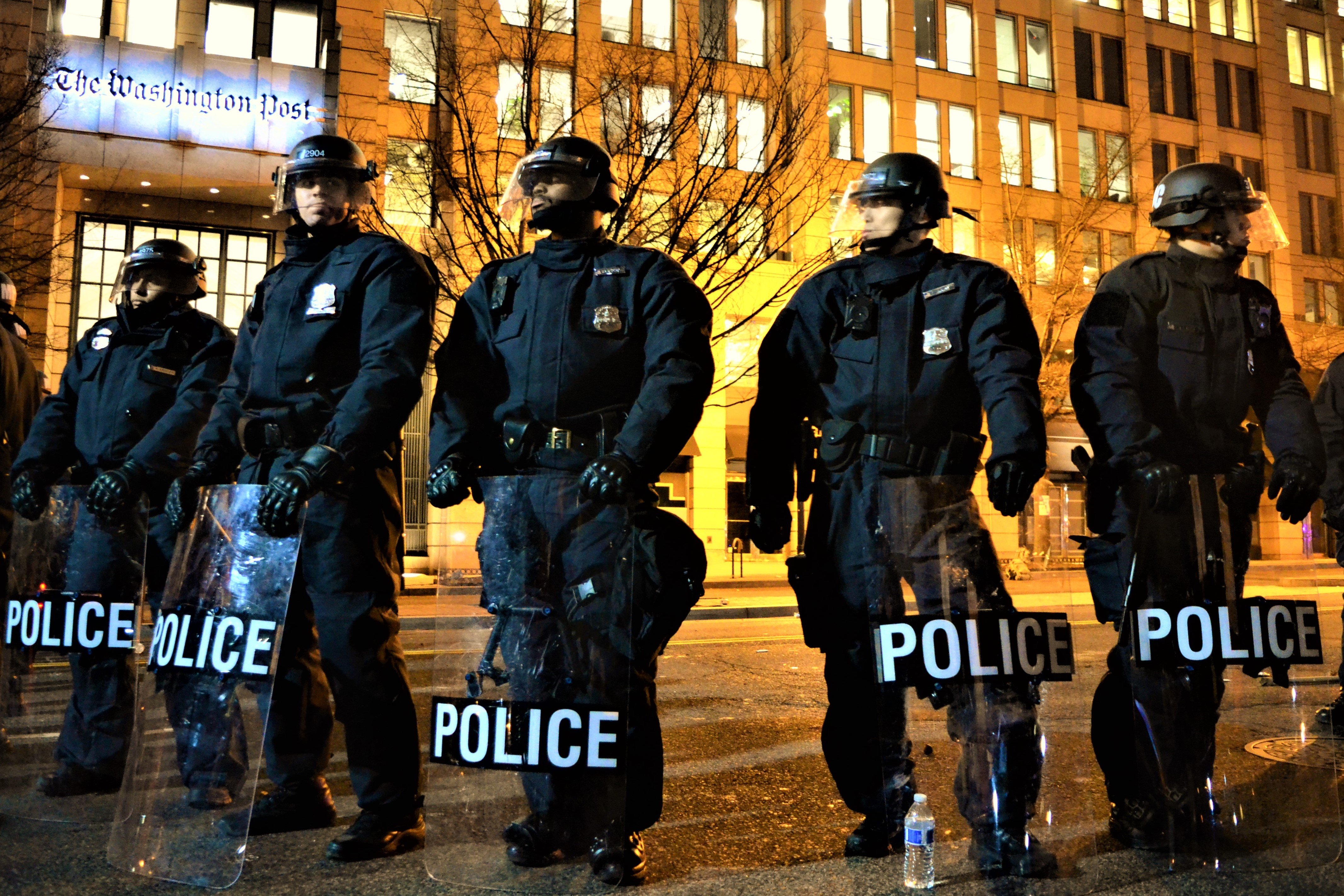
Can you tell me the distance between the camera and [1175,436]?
12.5 ft

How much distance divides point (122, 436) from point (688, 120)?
1289 cm

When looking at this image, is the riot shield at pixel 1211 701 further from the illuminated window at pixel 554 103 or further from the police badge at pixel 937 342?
the illuminated window at pixel 554 103

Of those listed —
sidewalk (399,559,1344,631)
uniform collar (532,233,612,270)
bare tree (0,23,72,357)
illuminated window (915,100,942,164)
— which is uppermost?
illuminated window (915,100,942,164)

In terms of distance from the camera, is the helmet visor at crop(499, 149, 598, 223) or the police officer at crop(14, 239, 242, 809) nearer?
the helmet visor at crop(499, 149, 598, 223)

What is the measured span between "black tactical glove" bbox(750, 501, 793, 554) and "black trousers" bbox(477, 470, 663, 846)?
29.3 inches

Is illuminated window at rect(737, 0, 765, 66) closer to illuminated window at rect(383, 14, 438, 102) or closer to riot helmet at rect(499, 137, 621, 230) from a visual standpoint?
illuminated window at rect(383, 14, 438, 102)

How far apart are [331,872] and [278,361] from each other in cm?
169

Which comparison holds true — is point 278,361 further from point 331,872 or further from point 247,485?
point 331,872

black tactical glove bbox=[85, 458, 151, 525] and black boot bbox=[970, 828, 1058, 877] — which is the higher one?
black tactical glove bbox=[85, 458, 151, 525]

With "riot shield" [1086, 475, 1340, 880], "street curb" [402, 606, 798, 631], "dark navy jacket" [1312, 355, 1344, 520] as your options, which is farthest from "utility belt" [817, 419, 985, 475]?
"street curb" [402, 606, 798, 631]

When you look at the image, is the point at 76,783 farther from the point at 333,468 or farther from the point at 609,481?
the point at 609,481

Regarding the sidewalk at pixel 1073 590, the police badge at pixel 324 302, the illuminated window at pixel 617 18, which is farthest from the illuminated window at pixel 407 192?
the sidewalk at pixel 1073 590

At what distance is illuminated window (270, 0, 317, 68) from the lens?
2205 cm

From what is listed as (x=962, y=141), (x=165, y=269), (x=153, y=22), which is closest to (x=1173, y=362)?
(x=165, y=269)
